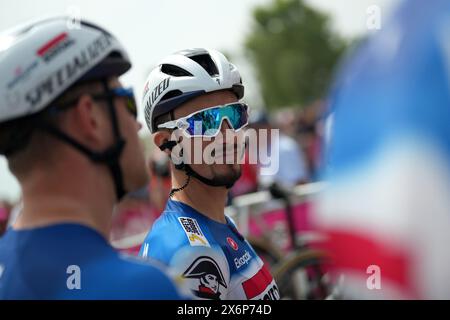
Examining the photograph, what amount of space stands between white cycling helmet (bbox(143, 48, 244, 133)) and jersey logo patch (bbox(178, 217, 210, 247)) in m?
0.62

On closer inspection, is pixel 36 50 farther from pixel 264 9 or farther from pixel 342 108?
pixel 264 9

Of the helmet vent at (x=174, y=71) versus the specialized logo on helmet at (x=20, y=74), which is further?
the helmet vent at (x=174, y=71)

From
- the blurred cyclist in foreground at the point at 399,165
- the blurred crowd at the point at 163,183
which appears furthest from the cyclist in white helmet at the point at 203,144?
the blurred crowd at the point at 163,183

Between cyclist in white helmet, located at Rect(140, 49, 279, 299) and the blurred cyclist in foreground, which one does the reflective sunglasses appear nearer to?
cyclist in white helmet, located at Rect(140, 49, 279, 299)

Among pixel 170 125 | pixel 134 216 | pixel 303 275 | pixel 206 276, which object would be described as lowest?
pixel 134 216

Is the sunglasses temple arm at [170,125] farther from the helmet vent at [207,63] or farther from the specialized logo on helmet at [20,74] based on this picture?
the specialized logo on helmet at [20,74]

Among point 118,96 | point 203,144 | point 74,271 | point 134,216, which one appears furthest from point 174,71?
point 134,216

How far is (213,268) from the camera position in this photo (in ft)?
9.37

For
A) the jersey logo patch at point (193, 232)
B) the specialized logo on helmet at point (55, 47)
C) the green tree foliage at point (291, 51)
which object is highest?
the specialized logo on helmet at point (55, 47)

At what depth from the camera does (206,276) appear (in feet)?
9.11

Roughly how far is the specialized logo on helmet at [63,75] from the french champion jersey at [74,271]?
409mm

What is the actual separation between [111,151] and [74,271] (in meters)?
0.41

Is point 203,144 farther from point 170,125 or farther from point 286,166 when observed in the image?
point 286,166

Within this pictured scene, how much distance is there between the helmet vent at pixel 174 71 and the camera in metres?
3.43
